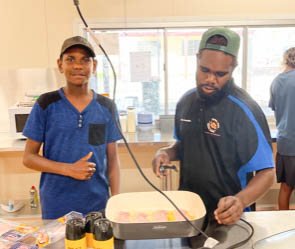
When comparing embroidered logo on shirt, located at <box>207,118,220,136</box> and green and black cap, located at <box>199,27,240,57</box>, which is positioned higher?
green and black cap, located at <box>199,27,240,57</box>

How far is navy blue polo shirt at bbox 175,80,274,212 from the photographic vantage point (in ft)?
3.28

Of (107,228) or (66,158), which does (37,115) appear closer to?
(66,158)

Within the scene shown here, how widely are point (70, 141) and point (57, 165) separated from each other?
98mm

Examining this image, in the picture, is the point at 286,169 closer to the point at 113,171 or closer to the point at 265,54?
the point at 265,54

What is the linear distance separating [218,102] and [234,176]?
0.81 feet

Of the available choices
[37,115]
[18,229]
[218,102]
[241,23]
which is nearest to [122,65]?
[241,23]

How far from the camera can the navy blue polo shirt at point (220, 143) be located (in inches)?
39.3

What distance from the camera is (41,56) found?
2.43m

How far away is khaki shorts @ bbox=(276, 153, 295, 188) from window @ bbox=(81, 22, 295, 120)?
372 millimetres

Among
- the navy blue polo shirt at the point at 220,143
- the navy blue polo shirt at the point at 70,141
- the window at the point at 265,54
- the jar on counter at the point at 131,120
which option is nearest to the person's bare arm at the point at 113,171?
the navy blue polo shirt at the point at 70,141

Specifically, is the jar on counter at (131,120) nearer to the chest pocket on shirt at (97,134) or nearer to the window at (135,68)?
the window at (135,68)

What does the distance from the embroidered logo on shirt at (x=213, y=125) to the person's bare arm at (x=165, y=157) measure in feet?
0.48

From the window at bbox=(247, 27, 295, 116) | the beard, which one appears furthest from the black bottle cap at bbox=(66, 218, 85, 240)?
the window at bbox=(247, 27, 295, 116)

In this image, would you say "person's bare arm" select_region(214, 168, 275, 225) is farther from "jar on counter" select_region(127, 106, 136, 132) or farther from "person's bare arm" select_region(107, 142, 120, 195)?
"jar on counter" select_region(127, 106, 136, 132)
